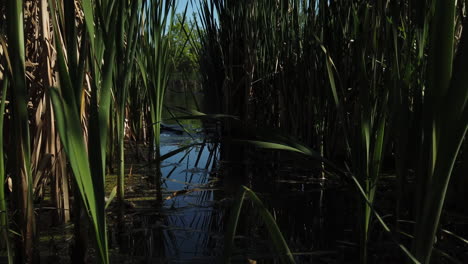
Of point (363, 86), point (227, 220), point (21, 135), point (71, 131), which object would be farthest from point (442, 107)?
point (227, 220)

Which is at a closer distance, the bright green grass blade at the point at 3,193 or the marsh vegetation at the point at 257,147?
the marsh vegetation at the point at 257,147

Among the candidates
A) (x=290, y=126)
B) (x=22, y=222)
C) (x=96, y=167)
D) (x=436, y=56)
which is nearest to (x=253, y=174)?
(x=290, y=126)

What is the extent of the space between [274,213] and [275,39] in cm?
125

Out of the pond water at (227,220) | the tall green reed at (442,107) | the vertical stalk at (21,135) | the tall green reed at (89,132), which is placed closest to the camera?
the tall green reed at (442,107)

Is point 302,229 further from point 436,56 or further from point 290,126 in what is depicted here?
→ point 290,126

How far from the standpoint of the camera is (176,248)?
1.13m

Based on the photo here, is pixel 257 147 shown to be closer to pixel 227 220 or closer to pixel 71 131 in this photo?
pixel 227 220

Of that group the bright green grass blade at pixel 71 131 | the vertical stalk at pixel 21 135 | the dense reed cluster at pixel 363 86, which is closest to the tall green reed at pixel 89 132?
the bright green grass blade at pixel 71 131

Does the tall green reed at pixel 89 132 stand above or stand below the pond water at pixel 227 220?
above

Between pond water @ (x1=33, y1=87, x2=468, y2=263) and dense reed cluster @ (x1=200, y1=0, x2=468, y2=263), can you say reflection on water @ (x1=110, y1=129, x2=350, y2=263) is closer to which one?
pond water @ (x1=33, y1=87, x2=468, y2=263)

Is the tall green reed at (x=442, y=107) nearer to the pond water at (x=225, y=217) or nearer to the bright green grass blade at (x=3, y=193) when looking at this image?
the pond water at (x=225, y=217)

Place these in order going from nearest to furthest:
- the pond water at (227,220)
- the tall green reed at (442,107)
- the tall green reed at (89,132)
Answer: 1. the tall green reed at (442,107)
2. the tall green reed at (89,132)
3. the pond water at (227,220)

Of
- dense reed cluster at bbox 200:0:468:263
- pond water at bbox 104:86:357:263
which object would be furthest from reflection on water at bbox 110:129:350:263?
dense reed cluster at bbox 200:0:468:263

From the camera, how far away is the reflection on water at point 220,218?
109cm
